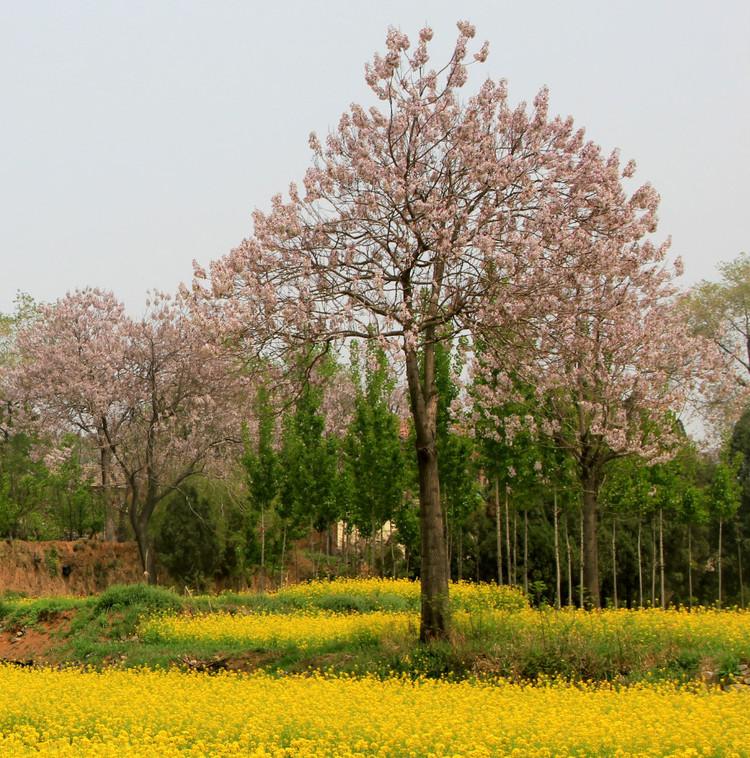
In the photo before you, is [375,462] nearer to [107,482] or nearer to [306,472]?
[306,472]

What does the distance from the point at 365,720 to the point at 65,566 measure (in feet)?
79.4

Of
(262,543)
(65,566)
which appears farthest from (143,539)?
(262,543)

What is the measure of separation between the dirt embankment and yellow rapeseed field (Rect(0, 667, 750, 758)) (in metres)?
18.1

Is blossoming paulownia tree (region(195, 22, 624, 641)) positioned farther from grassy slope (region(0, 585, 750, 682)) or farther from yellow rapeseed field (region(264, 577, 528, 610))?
yellow rapeseed field (region(264, 577, 528, 610))

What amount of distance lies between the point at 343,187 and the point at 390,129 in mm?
1292

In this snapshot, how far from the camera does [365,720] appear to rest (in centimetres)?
966

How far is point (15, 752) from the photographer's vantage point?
828cm

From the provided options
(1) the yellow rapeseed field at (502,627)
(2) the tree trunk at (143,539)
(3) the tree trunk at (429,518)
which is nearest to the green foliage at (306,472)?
(2) the tree trunk at (143,539)

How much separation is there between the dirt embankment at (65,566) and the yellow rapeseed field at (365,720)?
1806 cm

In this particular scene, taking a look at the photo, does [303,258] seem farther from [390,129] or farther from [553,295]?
[553,295]

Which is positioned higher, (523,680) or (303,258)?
(303,258)

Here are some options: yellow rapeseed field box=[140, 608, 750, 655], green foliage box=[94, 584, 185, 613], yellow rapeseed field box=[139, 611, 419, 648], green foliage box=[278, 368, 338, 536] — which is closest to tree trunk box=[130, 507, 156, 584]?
green foliage box=[278, 368, 338, 536]

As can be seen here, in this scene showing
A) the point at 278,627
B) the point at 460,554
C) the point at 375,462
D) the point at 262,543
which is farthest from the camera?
the point at 460,554

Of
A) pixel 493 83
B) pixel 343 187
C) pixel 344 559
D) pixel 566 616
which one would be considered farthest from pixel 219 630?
pixel 344 559
